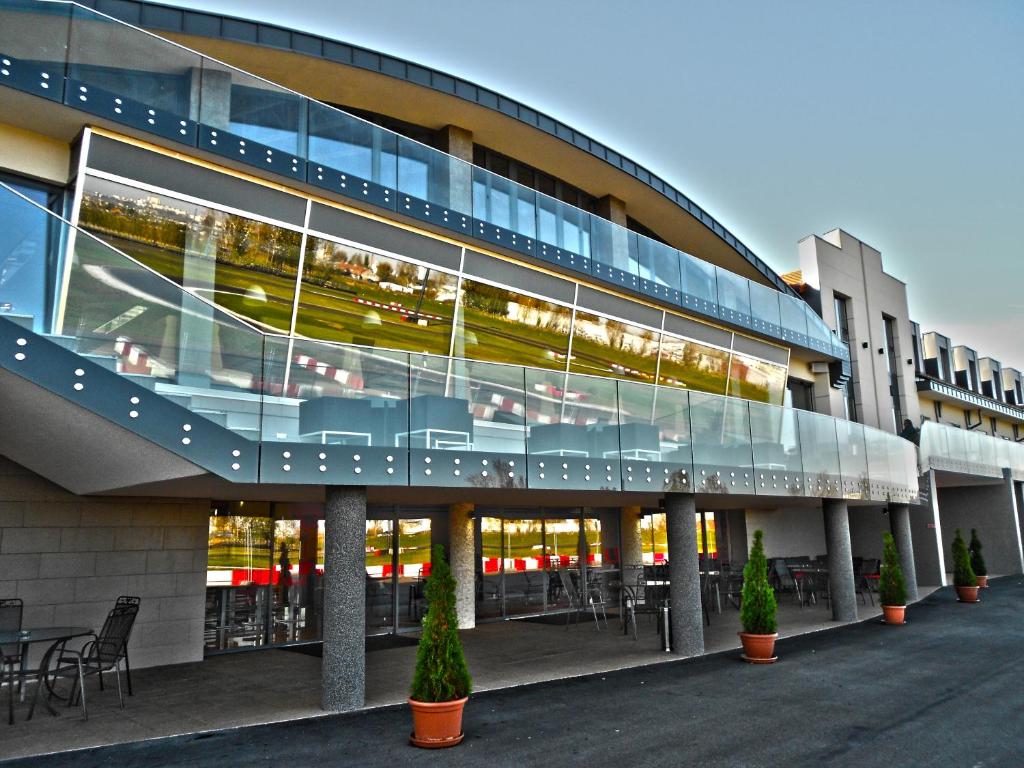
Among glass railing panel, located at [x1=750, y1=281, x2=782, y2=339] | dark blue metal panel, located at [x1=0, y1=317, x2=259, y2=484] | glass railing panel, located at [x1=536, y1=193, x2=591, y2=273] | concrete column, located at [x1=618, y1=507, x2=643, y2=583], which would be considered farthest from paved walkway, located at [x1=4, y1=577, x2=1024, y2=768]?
glass railing panel, located at [x1=750, y1=281, x2=782, y2=339]

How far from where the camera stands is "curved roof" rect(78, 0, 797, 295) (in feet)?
36.6

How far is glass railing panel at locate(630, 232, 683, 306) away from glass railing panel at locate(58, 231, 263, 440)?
10.8 meters

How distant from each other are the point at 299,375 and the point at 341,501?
1466 mm

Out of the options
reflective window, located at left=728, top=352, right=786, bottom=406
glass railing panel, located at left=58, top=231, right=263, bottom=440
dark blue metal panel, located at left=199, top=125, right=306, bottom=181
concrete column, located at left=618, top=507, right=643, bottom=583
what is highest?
dark blue metal panel, located at left=199, top=125, right=306, bottom=181

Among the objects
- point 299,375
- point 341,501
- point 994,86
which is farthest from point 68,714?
point 994,86

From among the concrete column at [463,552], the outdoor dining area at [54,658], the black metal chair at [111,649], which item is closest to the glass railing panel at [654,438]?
the concrete column at [463,552]

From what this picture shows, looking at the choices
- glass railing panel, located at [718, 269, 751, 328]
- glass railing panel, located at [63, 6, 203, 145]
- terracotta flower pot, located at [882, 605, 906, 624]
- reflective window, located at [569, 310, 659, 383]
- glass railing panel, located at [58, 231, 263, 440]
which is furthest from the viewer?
glass railing panel, located at [718, 269, 751, 328]

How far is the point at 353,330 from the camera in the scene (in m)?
12.9

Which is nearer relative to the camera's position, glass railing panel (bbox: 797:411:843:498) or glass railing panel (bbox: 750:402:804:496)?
glass railing panel (bbox: 750:402:804:496)

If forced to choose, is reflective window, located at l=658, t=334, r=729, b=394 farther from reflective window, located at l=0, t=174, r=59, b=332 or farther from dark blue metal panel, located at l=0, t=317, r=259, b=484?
reflective window, located at l=0, t=174, r=59, b=332

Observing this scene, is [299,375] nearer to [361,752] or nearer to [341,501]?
Answer: [341,501]

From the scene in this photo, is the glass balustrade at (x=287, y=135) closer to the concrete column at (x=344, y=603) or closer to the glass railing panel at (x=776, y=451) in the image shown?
the glass railing panel at (x=776, y=451)

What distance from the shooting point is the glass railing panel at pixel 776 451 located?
12.6 meters

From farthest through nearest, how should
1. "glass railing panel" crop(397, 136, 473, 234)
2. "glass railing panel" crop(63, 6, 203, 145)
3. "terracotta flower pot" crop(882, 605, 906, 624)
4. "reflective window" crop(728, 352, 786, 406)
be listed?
"reflective window" crop(728, 352, 786, 406) → "terracotta flower pot" crop(882, 605, 906, 624) → "glass railing panel" crop(397, 136, 473, 234) → "glass railing panel" crop(63, 6, 203, 145)
